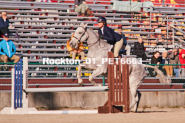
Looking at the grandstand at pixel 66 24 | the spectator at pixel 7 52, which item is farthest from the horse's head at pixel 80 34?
the grandstand at pixel 66 24

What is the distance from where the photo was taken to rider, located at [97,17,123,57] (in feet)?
35.0

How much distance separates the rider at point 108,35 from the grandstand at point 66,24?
3.49 m

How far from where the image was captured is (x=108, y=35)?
10703mm

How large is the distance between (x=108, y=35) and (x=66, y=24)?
6.55m

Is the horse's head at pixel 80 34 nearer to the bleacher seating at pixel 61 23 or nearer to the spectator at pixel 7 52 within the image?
the spectator at pixel 7 52

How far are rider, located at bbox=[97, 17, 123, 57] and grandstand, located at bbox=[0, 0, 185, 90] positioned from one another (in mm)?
3490

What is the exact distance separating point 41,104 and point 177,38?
738 centimetres

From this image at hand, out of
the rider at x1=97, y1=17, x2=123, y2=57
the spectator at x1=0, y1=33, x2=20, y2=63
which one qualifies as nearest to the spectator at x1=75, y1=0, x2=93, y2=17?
the spectator at x1=0, y1=33, x2=20, y2=63

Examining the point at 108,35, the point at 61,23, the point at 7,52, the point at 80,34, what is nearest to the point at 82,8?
the point at 61,23

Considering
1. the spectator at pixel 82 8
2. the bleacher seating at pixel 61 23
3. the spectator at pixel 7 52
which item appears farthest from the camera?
the spectator at pixel 82 8

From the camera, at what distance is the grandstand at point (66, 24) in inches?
622

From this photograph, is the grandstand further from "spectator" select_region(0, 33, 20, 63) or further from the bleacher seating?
"spectator" select_region(0, 33, 20, 63)

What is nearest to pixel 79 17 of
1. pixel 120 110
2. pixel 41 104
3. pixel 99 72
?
pixel 41 104

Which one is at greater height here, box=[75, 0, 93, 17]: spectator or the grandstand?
box=[75, 0, 93, 17]: spectator
